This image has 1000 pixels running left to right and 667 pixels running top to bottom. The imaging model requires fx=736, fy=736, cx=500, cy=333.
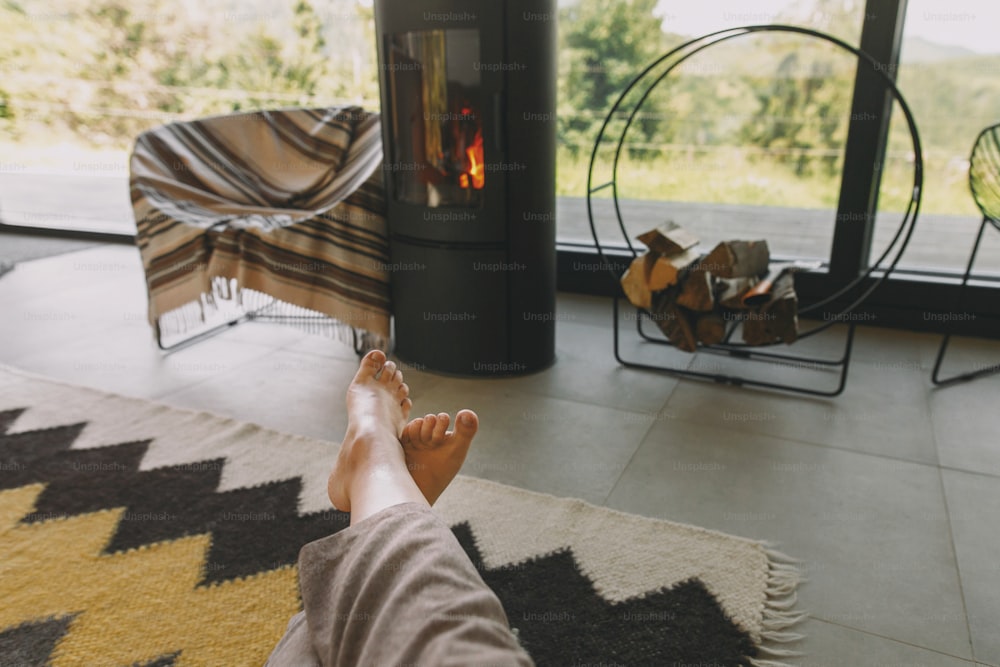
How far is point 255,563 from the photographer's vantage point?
54.6 inches

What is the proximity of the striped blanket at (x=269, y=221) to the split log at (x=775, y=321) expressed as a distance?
1110 mm

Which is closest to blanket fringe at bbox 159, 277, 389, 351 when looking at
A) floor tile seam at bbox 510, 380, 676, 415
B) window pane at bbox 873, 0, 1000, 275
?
floor tile seam at bbox 510, 380, 676, 415

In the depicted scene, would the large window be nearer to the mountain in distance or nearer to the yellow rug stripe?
the mountain in distance

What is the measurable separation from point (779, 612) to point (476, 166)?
1406 mm

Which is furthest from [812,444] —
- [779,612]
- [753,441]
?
[779,612]

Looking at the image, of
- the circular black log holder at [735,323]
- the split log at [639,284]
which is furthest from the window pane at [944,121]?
the split log at [639,284]

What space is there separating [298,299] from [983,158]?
82.5 inches

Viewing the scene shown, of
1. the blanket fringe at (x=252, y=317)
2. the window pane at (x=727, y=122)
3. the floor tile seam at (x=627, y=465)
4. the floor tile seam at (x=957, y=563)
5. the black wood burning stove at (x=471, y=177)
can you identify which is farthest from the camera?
the window pane at (x=727, y=122)

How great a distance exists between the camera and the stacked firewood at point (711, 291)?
2059 millimetres

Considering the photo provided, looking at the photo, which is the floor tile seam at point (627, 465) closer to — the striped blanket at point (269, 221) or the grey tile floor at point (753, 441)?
the grey tile floor at point (753, 441)

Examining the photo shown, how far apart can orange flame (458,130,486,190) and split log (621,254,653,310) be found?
0.50 m

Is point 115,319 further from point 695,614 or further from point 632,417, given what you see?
point 695,614

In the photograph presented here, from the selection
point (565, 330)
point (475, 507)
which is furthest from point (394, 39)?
point (475, 507)

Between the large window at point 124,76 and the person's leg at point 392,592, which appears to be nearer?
the person's leg at point 392,592
